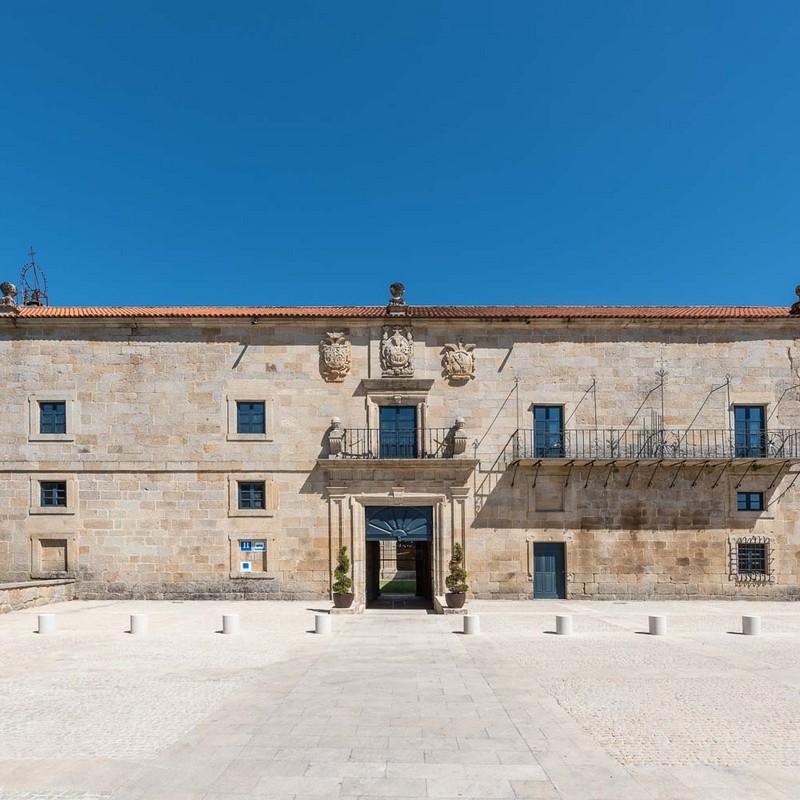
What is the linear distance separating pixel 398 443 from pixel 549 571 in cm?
648

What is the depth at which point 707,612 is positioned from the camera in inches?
746

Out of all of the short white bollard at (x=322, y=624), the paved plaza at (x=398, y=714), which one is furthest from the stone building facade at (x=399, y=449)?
the paved plaza at (x=398, y=714)

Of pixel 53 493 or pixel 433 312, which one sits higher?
pixel 433 312

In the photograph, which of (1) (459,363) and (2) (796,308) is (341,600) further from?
(2) (796,308)

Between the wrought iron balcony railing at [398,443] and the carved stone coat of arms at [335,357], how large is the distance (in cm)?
189

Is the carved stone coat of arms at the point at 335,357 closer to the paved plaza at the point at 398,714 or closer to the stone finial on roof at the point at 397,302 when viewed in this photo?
the stone finial on roof at the point at 397,302

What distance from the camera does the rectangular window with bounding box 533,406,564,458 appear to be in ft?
73.3

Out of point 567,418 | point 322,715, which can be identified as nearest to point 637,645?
point 322,715

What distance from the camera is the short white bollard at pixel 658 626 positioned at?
49.6 ft

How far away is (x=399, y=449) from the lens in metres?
22.3

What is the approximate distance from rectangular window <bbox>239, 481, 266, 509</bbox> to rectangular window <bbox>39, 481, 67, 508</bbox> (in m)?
5.77

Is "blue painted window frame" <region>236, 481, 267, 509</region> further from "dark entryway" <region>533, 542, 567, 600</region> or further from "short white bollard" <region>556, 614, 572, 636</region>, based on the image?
"short white bollard" <region>556, 614, 572, 636</region>

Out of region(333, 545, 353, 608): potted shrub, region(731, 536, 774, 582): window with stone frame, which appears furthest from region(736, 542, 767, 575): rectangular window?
region(333, 545, 353, 608): potted shrub

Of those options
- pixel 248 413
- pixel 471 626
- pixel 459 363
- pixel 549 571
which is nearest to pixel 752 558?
pixel 549 571
